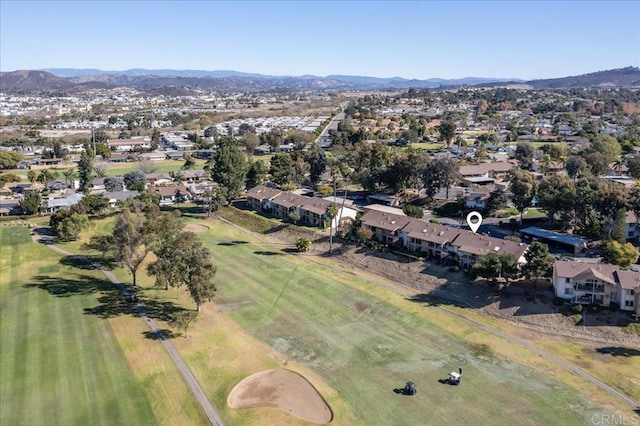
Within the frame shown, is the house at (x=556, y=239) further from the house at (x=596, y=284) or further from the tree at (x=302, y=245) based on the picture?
the tree at (x=302, y=245)

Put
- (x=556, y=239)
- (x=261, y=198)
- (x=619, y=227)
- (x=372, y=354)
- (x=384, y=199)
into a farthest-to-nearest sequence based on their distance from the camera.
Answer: (x=261, y=198) < (x=384, y=199) < (x=556, y=239) < (x=619, y=227) < (x=372, y=354)

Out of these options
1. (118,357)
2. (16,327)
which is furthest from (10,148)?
(118,357)

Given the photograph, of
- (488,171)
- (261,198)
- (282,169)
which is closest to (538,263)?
(261,198)

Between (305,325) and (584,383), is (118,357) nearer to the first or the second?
(305,325)

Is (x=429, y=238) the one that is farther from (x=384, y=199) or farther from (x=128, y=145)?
(x=128, y=145)

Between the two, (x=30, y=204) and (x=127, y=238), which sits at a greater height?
(x=127, y=238)

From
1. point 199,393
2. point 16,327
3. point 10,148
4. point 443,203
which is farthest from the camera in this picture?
point 10,148
